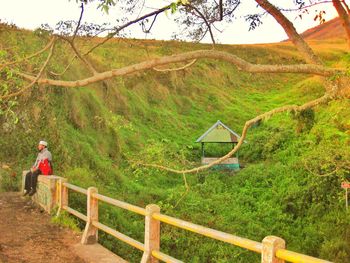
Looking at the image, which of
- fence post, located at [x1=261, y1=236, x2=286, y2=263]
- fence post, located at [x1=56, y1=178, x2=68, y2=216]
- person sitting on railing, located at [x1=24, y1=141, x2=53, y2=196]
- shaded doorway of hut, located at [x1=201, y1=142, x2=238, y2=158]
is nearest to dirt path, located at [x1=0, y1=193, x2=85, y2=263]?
fence post, located at [x1=56, y1=178, x2=68, y2=216]

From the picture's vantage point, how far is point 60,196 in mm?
10977

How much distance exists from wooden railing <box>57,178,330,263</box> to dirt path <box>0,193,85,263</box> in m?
0.50

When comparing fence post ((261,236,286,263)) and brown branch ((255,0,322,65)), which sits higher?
brown branch ((255,0,322,65))

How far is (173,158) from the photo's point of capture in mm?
10805

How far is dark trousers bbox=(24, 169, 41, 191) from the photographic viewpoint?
1320cm

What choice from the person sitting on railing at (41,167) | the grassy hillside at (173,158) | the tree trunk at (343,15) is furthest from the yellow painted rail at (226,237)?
the person sitting on railing at (41,167)

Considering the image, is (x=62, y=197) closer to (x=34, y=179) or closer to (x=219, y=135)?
(x=34, y=179)

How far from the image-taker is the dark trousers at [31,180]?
13195 millimetres

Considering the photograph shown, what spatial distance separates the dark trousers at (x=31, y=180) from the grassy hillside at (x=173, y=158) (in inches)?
49.5

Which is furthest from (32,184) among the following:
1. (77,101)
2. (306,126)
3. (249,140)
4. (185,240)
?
(249,140)

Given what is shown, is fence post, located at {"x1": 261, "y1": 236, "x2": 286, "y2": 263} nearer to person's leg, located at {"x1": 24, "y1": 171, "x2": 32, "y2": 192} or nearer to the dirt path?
the dirt path

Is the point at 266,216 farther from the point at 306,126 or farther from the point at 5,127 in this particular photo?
the point at 306,126

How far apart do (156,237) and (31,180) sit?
Result: 24.8ft

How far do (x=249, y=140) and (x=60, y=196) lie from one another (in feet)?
86.5
